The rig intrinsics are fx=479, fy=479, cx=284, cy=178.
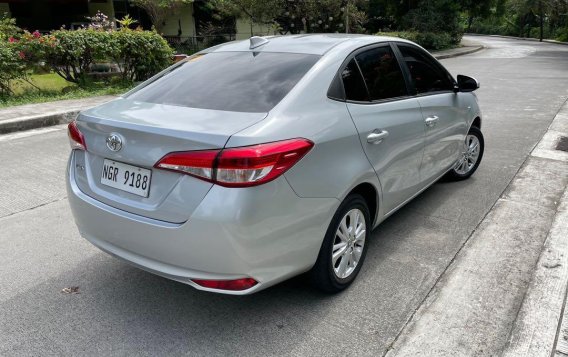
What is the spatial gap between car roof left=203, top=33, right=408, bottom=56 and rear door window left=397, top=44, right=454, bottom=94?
1.14 ft

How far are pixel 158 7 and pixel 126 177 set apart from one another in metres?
21.3

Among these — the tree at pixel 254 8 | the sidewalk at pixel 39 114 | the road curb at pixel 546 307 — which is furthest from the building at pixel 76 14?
the road curb at pixel 546 307

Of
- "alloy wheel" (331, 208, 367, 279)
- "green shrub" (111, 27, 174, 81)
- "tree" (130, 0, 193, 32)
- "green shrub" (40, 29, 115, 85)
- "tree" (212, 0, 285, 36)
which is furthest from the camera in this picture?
"tree" (212, 0, 285, 36)

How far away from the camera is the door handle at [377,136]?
311 centimetres

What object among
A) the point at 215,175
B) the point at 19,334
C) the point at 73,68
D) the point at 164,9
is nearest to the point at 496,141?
the point at 215,175

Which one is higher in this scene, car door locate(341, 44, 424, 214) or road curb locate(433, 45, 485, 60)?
car door locate(341, 44, 424, 214)

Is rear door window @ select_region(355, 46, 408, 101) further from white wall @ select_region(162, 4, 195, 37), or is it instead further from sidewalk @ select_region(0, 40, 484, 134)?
white wall @ select_region(162, 4, 195, 37)

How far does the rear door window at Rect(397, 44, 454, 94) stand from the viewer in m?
3.98

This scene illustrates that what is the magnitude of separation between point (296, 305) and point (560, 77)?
51.5 ft

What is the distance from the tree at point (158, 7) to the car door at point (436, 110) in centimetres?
1876

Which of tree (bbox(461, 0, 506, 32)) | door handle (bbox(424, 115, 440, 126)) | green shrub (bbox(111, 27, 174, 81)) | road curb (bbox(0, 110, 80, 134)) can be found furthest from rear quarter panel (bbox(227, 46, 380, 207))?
tree (bbox(461, 0, 506, 32))

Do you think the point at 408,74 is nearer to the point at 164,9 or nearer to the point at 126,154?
the point at 126,154

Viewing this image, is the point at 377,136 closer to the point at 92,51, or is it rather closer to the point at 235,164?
the point at 235,164

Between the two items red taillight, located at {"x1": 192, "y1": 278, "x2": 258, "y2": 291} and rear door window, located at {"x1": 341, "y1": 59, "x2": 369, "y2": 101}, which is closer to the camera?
red taillight, located at {"x1": 192, "y1": 278, "x2": 258, "y2": 291}
